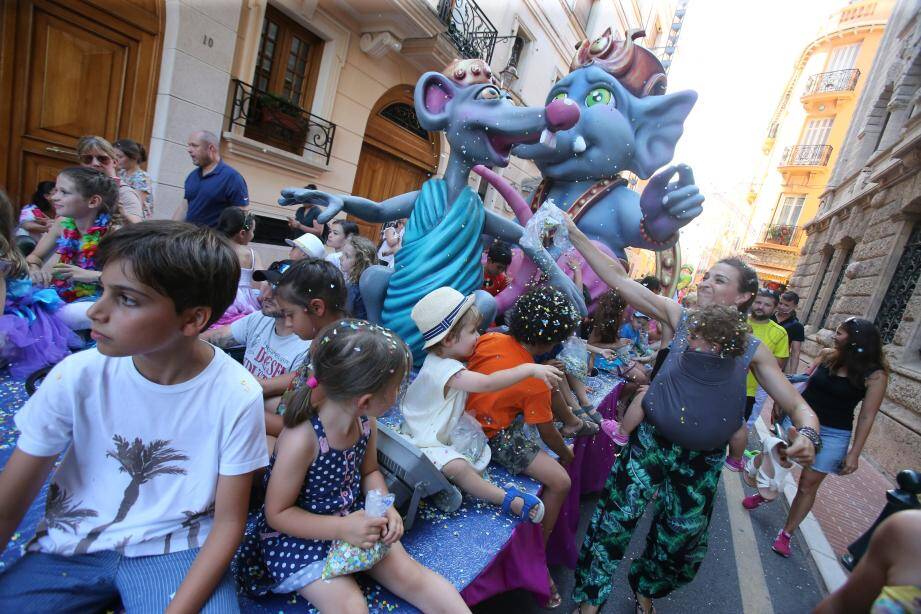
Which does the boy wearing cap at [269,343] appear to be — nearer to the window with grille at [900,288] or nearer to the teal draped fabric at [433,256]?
the teal draped fabric at [433,256]

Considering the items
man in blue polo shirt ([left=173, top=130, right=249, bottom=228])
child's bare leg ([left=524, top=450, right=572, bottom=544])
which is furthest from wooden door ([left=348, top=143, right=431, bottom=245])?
child's bare leg ([left=524, top=450, right=572, bottom=544])

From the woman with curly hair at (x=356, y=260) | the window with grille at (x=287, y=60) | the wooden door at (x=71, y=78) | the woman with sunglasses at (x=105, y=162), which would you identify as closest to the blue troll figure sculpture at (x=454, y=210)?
the woman with curly hair at (x=356, y=260)

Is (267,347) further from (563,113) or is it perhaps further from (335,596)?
(563,113)

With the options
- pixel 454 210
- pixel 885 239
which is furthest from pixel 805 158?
pixel 454 210

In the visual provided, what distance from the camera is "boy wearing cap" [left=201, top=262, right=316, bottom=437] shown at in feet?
5.75

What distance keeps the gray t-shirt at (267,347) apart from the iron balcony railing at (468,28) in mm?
6945

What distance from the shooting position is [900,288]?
21.2ft

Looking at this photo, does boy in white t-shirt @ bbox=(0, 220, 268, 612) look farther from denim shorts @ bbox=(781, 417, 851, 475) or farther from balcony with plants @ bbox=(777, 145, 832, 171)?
balcony with plants @ bbox=(777, 145, 832, 171)

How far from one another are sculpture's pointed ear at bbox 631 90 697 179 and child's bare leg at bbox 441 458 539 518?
273cm

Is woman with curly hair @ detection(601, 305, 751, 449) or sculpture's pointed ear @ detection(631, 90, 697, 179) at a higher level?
sculpture's pointed ear @ detection(631, 90, 697, 179)

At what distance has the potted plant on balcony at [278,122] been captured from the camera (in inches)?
226

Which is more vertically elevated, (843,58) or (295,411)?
(843,58)

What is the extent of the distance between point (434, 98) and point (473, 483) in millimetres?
2103

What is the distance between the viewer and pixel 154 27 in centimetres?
450
